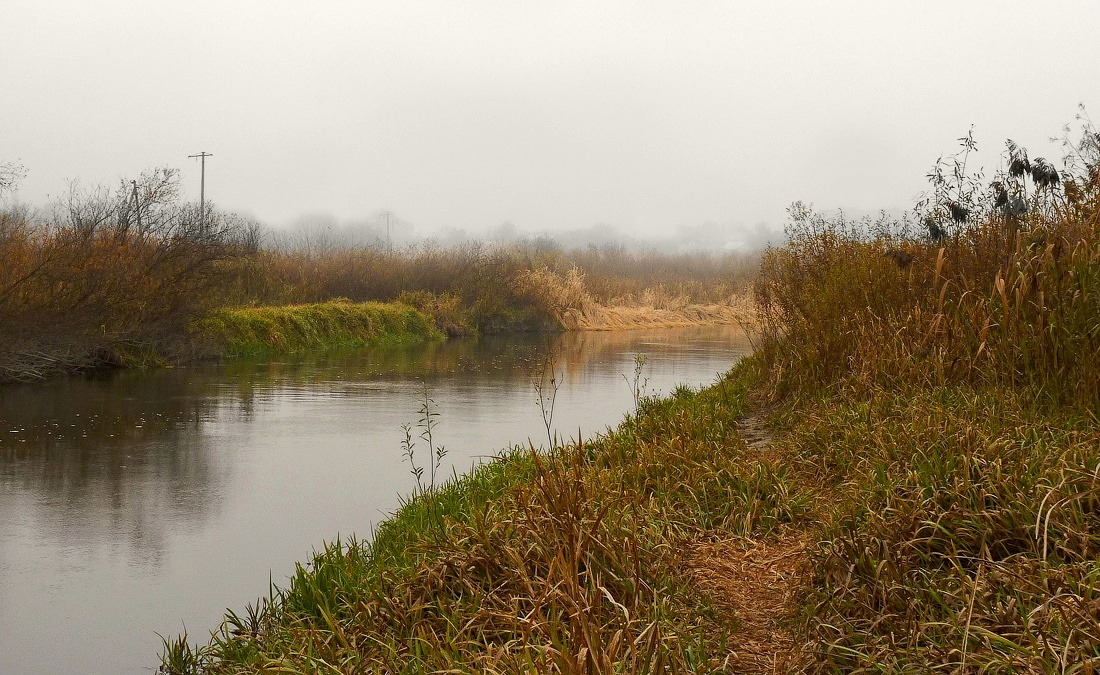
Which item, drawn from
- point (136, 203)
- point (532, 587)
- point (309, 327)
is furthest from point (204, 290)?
point (532, 587)

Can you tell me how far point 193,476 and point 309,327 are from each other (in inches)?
710

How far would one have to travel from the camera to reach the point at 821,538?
187 inches

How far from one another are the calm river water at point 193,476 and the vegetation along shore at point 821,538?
0.57 m

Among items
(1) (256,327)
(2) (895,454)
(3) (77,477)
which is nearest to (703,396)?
(2) (895,454)

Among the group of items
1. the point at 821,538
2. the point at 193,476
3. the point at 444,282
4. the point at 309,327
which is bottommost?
the point at 193,476

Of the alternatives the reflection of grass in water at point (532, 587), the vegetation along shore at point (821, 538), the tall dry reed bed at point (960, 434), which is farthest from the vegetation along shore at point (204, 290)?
the reflection of grass in water at point (532, 587)

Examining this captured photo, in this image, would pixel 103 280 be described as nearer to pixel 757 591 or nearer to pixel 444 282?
pixel 757 591

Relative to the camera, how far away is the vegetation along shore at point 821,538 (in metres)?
3.63

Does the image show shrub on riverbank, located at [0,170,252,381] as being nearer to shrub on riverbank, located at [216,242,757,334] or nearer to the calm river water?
the calm river water

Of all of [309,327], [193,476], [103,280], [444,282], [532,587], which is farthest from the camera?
[444,282]

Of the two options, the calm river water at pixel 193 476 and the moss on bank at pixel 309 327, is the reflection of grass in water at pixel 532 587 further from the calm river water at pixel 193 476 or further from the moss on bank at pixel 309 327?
the moss on bank at pixel 309 327

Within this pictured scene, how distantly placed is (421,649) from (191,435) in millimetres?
8337

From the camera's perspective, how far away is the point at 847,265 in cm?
1040

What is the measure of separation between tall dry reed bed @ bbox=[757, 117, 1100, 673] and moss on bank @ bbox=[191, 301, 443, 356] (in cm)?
1631
